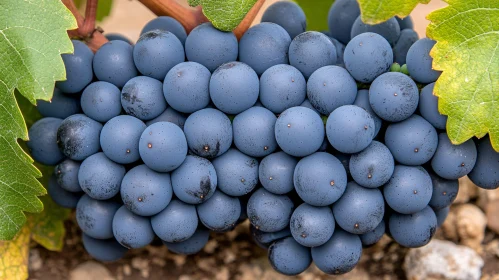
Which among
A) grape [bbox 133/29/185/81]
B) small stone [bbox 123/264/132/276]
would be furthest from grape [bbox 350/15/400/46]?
small stone [bbox 123/264/132/276]

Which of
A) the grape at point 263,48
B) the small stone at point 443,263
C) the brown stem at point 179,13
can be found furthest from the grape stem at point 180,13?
the small stone at point 443,263

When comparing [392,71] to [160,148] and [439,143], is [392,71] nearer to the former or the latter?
[439,143]

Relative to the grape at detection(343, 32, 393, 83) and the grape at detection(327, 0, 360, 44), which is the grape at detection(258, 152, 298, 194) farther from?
the grape at detection(327, 0, 360, 44)

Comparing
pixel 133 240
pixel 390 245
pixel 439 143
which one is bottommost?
pixel 390 245

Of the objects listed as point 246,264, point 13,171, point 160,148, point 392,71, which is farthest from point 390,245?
point 13,171

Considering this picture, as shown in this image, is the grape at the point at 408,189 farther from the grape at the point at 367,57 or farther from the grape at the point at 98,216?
the grape at the point at 98,216

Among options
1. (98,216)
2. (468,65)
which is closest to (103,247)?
(98,216)

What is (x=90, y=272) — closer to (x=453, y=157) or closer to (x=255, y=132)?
(x=255, y=132)
